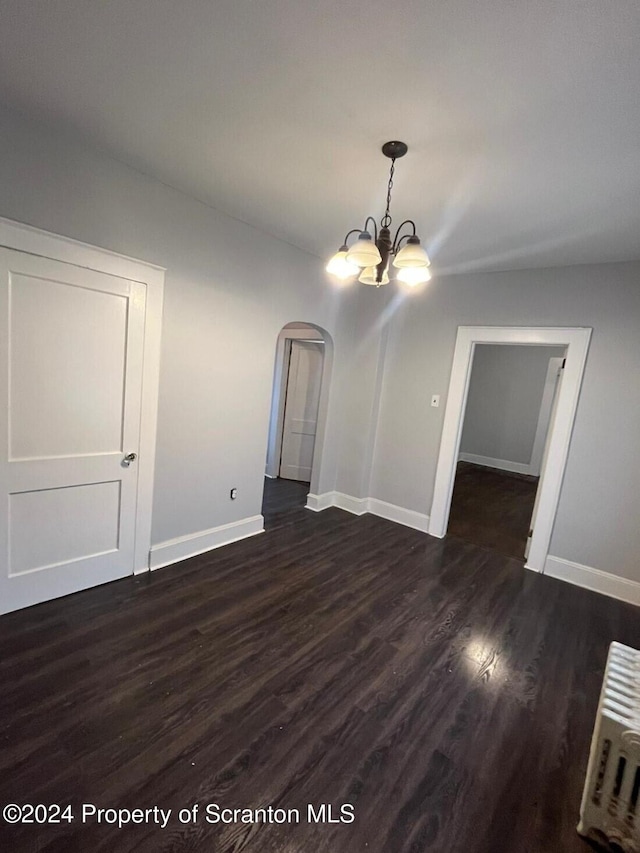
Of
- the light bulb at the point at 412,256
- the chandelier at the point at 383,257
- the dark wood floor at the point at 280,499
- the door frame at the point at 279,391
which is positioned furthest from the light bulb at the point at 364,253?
the door frame at the point at 279,391

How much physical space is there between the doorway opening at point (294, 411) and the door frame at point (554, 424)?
1.73 meters

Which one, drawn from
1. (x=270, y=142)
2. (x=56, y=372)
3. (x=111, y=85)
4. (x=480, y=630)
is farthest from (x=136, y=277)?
(x=480, y=630)

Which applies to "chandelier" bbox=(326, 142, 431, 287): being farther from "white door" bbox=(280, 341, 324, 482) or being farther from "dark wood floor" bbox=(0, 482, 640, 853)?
"white door" bbox=(280, 341, 324, 482)

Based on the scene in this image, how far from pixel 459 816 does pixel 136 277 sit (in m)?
3.10

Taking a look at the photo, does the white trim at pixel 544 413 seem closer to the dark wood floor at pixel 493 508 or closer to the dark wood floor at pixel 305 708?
the dark wood floor at pixel 493 508

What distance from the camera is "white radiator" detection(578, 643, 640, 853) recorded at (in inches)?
52.2

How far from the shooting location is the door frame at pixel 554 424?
3246 millimetres

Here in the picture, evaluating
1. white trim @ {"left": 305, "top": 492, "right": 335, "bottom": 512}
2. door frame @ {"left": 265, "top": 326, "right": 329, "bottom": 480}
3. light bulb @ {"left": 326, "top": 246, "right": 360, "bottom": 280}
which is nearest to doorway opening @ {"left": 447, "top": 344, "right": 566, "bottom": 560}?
white trim @ {"left": 305, "top": 492, "right": 335, "bottom": 512}

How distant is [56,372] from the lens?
222 cm

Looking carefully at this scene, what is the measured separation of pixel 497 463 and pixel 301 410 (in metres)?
4.47

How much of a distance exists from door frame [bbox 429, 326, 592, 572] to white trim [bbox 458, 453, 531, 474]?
13.5ft

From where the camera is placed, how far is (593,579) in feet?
10.6

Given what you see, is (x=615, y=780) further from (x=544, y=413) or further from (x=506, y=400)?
(x=506, y=400)

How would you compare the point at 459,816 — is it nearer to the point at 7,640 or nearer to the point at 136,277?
the point at 7,640
